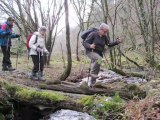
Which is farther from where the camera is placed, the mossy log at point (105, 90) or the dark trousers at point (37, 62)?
the dark trousers at point (37, 62)

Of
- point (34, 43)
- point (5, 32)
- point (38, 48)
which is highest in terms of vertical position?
point (5, 32)

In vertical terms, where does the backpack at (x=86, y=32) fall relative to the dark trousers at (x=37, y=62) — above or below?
above

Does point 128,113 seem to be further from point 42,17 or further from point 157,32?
point 42,17

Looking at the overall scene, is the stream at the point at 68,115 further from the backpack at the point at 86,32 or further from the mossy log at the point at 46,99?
the backpack at the point at 86,32

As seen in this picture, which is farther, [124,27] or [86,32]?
[124,27]

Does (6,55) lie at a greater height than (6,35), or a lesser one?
lesser

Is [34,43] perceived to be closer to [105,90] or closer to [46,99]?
[105,90]

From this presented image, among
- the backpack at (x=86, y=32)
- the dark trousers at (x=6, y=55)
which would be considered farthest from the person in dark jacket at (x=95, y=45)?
the dark trousers at (x=6, y=55)

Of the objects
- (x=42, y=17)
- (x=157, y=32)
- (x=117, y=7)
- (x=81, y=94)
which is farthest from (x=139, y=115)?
(x=42, y=17)

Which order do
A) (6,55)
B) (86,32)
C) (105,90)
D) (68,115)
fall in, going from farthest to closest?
(6,55)
(86,32)
(105,90)
(68,115)

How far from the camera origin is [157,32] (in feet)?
46.5

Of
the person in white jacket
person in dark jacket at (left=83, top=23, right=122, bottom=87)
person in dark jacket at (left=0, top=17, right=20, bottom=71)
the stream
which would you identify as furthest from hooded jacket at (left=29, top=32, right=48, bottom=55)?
the stream

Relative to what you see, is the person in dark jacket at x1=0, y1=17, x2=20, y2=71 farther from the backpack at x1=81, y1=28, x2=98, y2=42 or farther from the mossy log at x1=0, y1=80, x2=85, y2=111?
the mossy log at x1=0, y1=80, x2=85, y2=111

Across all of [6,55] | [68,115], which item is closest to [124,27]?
[6,55]
